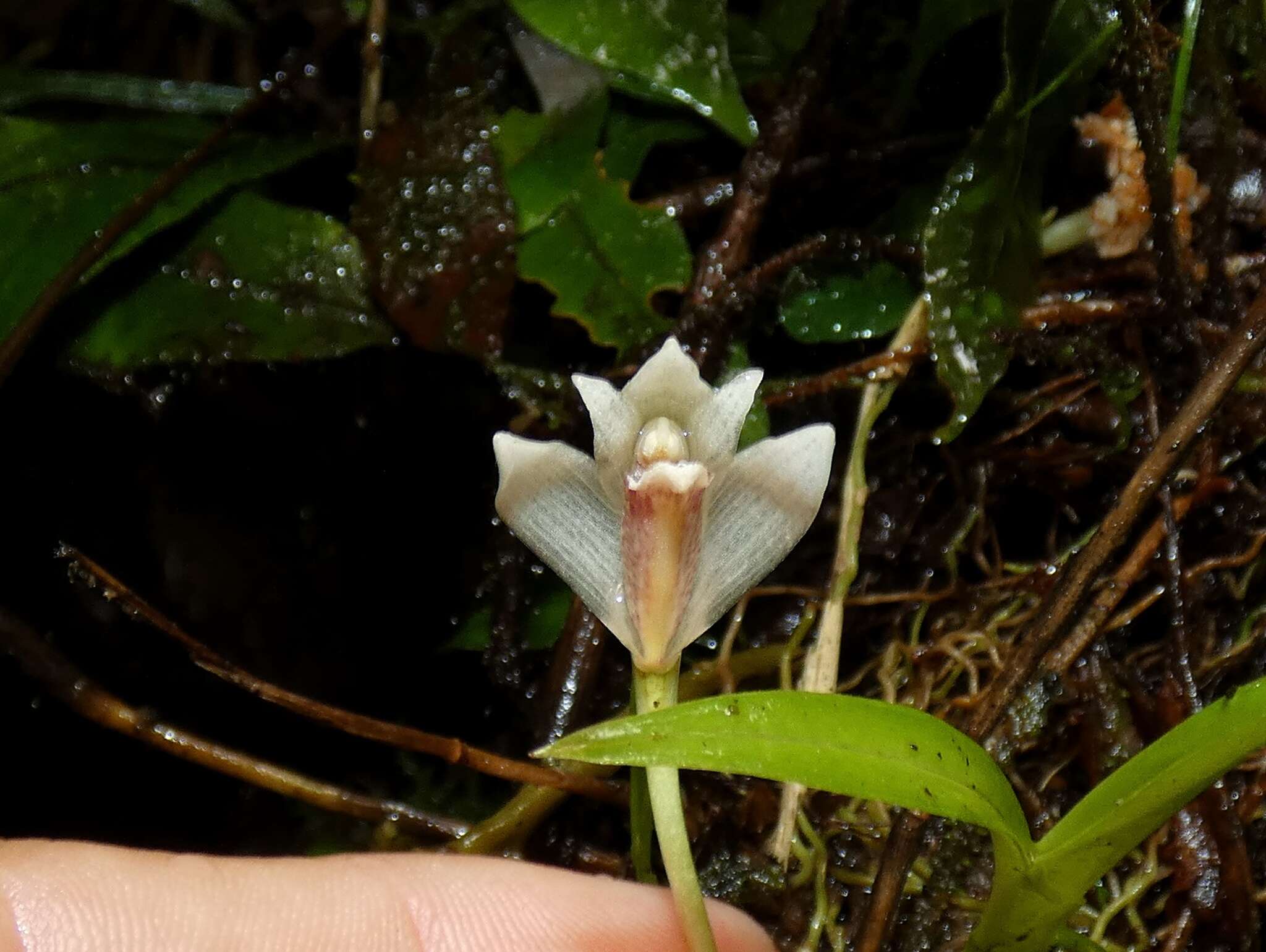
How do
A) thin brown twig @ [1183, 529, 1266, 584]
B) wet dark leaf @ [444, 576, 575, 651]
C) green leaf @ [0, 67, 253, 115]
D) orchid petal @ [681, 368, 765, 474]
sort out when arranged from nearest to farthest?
orchid petal @ [681, 368, 765, 474] → thin brown twig @ [1183, 529, 1266, 584] → wet dark leaf @ [444, 576, 575, 651] → green leaf @ [0, 67, 253, 115]

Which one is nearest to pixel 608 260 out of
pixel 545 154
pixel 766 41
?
pixel 545 154

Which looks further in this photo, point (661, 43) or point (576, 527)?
point (661, 43)

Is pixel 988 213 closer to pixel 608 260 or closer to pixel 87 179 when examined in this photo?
pixel 608 260

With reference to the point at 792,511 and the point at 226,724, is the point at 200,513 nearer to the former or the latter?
the point at 226,724

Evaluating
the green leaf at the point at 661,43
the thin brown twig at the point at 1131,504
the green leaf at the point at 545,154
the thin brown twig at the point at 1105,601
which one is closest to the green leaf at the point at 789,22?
the green leaf at the point at 661,43

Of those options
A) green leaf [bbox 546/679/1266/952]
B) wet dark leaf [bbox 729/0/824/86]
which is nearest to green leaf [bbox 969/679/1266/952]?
green leaf [bbox 546/679/1266/952]

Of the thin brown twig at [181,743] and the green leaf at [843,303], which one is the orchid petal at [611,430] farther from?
the thin brown twig at [181,743]

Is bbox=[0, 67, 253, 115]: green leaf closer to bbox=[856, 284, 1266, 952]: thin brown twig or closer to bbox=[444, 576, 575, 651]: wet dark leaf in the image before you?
bbox=[444, 576, 575, 651]: wet dark leaf

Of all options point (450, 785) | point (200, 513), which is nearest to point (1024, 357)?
point (450, 785)
